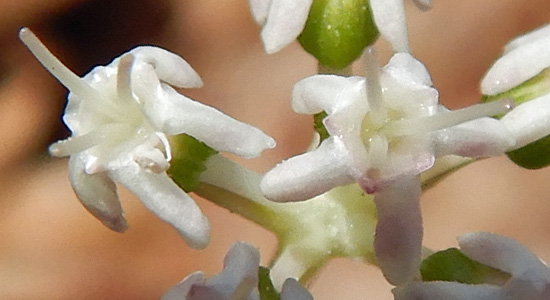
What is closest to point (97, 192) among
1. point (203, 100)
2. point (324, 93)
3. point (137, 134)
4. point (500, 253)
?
point (137, 134)

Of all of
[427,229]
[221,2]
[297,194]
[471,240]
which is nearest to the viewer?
[297,194]

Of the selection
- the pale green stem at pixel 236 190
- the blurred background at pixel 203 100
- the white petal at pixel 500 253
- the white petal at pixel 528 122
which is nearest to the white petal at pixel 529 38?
the white petal at pixel 528 122

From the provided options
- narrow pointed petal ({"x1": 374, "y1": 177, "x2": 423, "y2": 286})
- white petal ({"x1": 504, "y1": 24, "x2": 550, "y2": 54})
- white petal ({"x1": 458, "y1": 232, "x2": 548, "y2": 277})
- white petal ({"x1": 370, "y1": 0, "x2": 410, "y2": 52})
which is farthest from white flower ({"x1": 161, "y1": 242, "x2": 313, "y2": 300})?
white petal ({"x1": 504, "y1": 24, "x2": 550, "y2": 54})

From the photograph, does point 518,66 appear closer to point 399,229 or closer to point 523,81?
point 523,81

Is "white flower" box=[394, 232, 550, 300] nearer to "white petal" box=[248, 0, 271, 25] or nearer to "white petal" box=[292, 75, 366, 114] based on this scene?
"white petal" box=[292, 75, 366, 114]

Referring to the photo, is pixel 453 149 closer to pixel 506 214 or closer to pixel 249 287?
pixel 249 287

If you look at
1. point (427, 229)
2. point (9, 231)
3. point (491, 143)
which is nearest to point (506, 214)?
point (427, 229)
